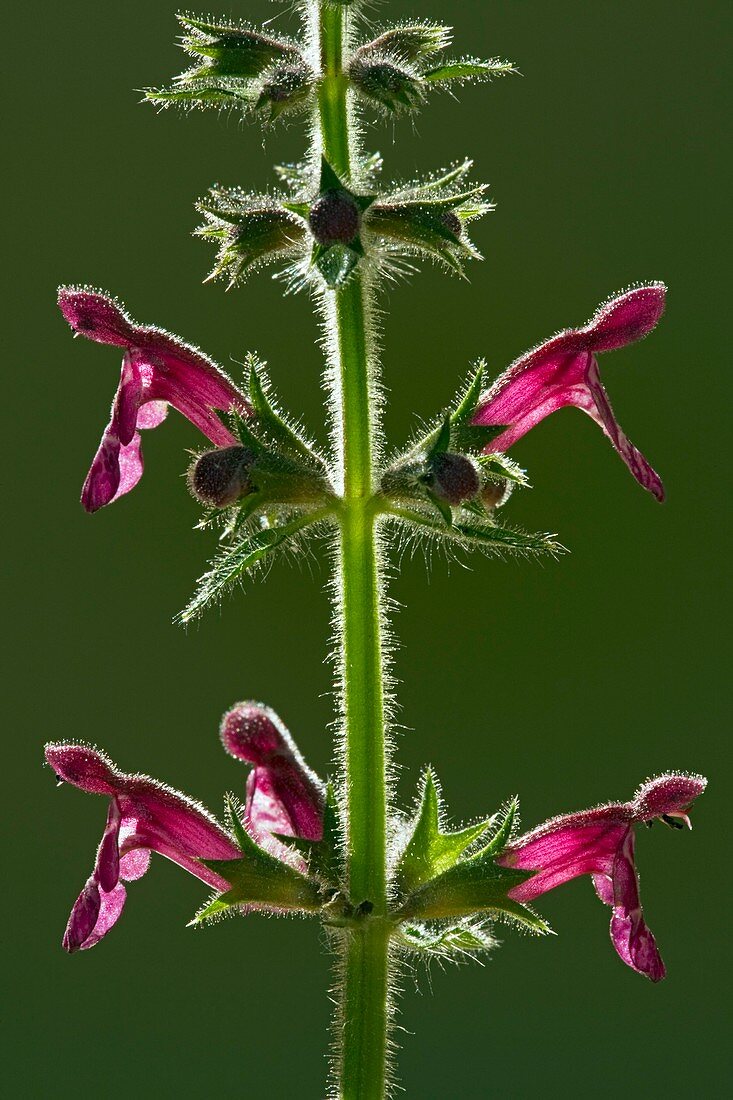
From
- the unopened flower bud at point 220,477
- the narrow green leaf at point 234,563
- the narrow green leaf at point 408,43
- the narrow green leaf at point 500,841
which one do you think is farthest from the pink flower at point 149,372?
the narrow green leaf at point 500,841

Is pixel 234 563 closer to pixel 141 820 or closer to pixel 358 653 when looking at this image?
pixel 358 653

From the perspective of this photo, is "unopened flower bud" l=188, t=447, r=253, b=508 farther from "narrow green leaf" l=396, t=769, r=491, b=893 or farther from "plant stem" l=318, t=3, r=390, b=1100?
"narrow green leaf" l=396, t=769, r=491, b=893

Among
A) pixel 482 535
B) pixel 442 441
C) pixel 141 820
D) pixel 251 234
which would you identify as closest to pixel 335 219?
pixel 251 234

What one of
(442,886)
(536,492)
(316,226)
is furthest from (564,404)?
(536,492)

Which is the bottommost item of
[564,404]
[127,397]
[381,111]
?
[127,397]

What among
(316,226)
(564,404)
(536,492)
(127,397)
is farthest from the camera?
(536,492)

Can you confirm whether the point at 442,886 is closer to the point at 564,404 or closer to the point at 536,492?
the point at 564,404
